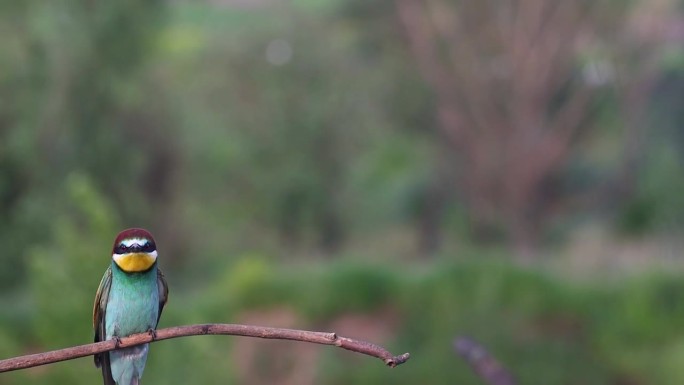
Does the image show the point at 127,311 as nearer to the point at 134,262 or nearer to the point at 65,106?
the point at 134,262

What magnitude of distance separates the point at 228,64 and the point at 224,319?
10445mm

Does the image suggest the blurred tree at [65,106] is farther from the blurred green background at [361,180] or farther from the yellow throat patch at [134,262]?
the yellow throat patch at [134,262]

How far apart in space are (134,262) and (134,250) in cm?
13

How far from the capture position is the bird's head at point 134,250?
2.54 meters

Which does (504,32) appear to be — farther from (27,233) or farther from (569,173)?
(27,233)

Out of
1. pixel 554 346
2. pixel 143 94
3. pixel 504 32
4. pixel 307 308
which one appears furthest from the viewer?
pixel 504 32

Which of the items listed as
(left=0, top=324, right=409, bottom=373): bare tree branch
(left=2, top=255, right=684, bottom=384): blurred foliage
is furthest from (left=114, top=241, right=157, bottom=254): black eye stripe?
(left=2, top=255, right=684, bottom=384): blurred foliage

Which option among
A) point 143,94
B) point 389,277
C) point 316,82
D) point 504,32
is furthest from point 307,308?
point 504,32

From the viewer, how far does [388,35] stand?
22484mm

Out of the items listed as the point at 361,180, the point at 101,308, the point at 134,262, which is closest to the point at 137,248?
the point at 134,262

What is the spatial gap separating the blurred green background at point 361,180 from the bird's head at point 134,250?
4308 mm

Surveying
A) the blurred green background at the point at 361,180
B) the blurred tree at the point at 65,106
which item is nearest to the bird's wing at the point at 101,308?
the blurred green background at the point at 361,180

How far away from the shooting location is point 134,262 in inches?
107

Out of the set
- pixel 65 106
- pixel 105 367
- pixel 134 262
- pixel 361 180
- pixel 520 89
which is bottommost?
pixel 105 367
